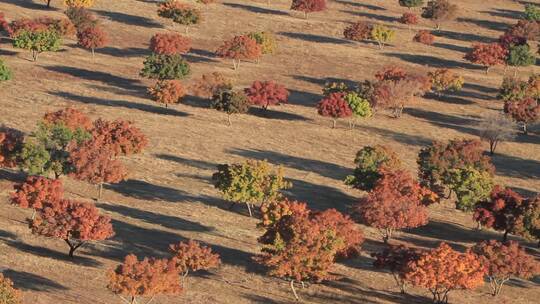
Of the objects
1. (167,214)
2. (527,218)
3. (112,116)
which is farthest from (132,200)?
(527,218)

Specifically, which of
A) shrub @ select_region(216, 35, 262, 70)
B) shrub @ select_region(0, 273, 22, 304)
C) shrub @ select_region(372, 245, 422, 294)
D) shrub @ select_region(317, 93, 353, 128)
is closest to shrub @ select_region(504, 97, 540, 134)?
shrub @ select_region(317, 93, 353, 128)

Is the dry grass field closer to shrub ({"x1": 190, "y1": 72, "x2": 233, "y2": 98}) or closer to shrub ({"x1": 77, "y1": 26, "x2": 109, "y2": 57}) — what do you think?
shrub ({"x1": 190, "y1": 72, "x2": 233, "y2": 98})

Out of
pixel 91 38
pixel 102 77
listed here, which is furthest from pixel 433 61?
pixel 91 38

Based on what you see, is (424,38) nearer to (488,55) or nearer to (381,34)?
(381,34)

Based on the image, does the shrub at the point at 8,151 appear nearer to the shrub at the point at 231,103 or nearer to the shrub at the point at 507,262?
the shrub at the point at 231,103

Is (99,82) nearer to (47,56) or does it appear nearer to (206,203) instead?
(47,56)

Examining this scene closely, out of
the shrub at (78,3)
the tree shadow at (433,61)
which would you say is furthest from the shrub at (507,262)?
the shrub at (78,3)
